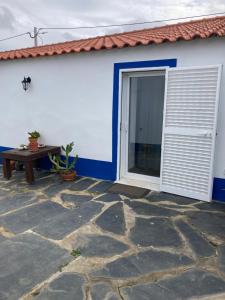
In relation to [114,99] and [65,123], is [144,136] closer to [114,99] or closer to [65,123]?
[114,99]

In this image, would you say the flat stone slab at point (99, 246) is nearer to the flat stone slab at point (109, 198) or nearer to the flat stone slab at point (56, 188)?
the flat stone slab at point (109, 198)

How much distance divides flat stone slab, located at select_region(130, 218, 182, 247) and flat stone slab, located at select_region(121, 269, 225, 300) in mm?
685

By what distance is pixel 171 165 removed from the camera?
5238 mm

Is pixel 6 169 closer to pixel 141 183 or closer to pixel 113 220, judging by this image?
pixel 141 183

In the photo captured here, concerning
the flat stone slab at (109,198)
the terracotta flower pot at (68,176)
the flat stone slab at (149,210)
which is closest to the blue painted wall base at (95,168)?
the terracotta flower pot at (68,176)

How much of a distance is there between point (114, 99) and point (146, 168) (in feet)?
→ 5.92

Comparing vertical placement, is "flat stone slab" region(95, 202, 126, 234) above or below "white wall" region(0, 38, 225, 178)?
below

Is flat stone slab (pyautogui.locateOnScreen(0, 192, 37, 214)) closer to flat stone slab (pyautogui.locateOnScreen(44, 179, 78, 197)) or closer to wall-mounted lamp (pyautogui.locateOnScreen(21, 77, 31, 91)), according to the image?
flat stone slab (pyautogui.locateOnScreen(44, 179, 78, 197))

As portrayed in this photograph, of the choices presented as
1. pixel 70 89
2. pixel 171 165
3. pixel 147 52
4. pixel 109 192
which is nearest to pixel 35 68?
pixel 70 89

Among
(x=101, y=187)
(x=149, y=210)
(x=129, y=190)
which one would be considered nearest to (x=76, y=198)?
(x=101, y=187)

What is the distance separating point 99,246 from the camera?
348 cm

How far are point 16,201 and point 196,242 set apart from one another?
345cm

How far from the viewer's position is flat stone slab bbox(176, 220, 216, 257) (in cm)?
334

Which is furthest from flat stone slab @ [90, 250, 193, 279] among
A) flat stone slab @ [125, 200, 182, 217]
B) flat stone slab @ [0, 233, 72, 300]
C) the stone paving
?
flat stone slab @ [125, 200, 182, 217]
